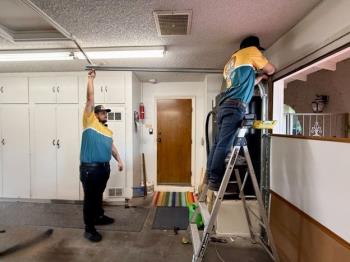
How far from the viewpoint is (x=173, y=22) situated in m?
1.98

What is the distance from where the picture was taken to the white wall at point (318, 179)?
1348mm

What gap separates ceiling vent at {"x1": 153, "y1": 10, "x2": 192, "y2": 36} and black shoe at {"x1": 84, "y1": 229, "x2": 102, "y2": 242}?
7.90ft

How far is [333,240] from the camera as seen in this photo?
142cm

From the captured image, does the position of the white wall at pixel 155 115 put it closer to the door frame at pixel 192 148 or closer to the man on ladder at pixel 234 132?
the door frame at pixel 192 148

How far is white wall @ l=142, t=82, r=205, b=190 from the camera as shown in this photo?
4.52 m

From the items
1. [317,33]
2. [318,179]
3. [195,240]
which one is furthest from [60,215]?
[317,33]

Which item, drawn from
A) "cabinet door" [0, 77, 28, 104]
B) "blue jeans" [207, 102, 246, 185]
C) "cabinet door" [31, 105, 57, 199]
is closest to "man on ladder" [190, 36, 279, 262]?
"blue jeans" [207, 102, 246, 185]

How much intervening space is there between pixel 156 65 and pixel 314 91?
106 inches

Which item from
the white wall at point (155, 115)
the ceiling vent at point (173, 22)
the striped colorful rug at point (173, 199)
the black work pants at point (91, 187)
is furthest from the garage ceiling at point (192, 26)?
the striped colorful rug at point (173, 199)

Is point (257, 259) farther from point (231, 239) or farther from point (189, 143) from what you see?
point (189, 143)

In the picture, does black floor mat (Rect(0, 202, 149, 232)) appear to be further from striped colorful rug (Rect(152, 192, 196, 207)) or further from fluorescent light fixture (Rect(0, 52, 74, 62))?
fluorescent light fixture (Rect(0, 52, 74, 62))

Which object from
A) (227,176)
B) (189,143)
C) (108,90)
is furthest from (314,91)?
(108,90)

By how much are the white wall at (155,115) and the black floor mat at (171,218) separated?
112cm

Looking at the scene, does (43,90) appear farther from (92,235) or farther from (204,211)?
(204,211)
